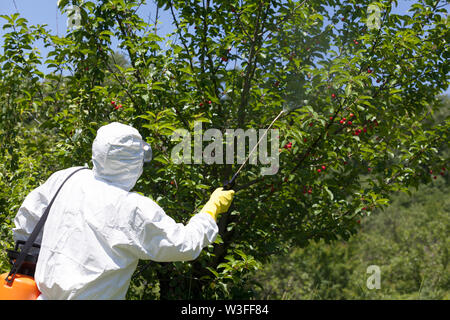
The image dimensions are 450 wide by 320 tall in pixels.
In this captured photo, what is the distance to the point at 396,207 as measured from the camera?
56.5 ft

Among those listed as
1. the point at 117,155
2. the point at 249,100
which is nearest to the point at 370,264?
the point at 249,100

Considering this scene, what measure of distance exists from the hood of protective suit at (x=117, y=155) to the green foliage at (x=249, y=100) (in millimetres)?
734

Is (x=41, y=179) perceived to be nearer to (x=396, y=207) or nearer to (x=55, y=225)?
(x=55, y=225)

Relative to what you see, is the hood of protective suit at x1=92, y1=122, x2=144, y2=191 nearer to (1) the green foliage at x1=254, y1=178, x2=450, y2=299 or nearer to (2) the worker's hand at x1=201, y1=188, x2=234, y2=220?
(2) the worker's hand at x1=201, y1=188, x2=234, y2=220

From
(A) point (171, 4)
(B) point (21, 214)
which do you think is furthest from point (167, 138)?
(B) point (21, 214)

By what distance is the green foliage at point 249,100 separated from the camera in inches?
106

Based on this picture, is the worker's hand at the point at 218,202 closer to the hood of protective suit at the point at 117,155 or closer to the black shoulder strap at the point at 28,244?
the hood of protective suit at the point at 117,155

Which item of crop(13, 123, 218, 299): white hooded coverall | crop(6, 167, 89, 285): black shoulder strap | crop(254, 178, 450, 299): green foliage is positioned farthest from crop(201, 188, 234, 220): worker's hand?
crop(254, 178, 450, 299): green foliage

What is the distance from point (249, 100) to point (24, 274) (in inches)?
77.5

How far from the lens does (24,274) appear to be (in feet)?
5.29

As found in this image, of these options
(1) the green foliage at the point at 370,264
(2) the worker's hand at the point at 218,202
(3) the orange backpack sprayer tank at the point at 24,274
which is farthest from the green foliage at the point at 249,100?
(1) the green foliage at the point at 370,264

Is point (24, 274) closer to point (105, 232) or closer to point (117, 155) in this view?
point (105, 232)

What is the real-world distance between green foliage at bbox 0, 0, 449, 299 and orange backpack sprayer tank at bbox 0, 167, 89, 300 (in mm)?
899
